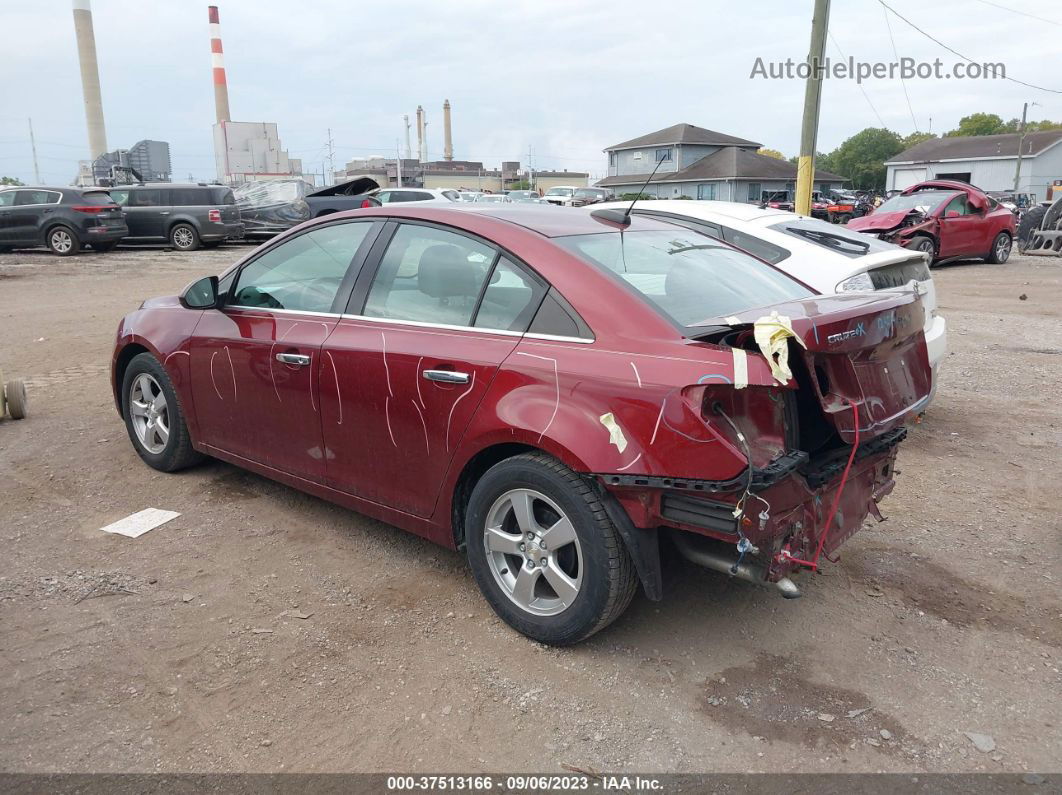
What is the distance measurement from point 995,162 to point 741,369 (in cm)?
6594

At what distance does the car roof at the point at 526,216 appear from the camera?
11.5 feet

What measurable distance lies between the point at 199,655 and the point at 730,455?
6.89 feet

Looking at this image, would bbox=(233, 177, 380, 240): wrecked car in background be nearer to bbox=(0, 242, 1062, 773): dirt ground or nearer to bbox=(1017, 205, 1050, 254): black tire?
bbox=(1017, 205, 1050, 254): black tire

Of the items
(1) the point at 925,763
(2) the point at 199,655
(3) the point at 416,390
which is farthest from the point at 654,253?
(2) the point at 199,655

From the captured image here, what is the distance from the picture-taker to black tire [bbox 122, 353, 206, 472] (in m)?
4.74

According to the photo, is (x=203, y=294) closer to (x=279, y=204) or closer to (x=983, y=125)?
(x=279, y=204)

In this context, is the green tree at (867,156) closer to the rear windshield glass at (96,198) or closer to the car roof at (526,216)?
the rear windshield glass at (96,198)

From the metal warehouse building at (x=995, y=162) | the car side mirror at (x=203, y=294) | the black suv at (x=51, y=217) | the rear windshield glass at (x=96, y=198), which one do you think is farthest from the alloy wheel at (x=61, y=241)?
the metal warehouse building at (x=995, y=162)

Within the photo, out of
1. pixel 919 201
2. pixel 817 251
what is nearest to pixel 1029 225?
pixel 919 201

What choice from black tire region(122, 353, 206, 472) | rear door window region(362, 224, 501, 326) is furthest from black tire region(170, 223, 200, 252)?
rear door window region(362, 224, 501, 326)

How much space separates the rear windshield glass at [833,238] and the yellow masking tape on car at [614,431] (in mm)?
3867

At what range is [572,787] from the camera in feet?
8.09

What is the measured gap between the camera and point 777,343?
8.59ft

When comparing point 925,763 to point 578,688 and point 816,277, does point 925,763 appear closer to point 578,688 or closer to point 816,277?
point 578,688
